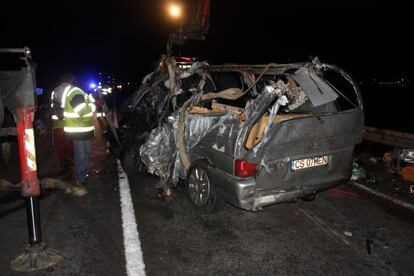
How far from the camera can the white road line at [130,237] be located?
151 inches

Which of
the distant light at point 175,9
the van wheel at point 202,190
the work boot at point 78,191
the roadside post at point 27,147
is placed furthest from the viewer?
the distant light at point 175,9

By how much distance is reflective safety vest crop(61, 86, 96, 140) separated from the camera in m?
6.29

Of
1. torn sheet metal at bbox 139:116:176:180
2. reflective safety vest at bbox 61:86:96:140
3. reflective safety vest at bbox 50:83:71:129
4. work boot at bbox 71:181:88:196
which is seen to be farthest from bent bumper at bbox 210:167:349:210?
reflective safety vest at bbox 50:83:71:129

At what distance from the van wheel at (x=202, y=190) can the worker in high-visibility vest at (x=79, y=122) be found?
2158 millimetres

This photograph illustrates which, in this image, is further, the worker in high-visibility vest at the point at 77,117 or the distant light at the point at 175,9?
the distant light at the point at 175,9

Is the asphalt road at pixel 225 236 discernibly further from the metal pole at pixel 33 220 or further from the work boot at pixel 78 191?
the metal pole at pixel 33 220

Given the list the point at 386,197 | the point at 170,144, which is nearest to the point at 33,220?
the point at 170,144

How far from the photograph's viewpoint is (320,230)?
184 inches

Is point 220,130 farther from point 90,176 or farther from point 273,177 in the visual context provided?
point 90,176

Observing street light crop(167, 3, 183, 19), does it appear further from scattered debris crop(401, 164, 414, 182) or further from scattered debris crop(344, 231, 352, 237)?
scattered debris crop(344, 231, 352, 237)

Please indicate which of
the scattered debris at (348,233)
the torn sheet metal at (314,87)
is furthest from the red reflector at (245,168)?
the scattered debris at (348,233)

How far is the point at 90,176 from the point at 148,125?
157 centimetres

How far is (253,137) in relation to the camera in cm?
451

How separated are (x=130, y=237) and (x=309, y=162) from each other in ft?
7.71
